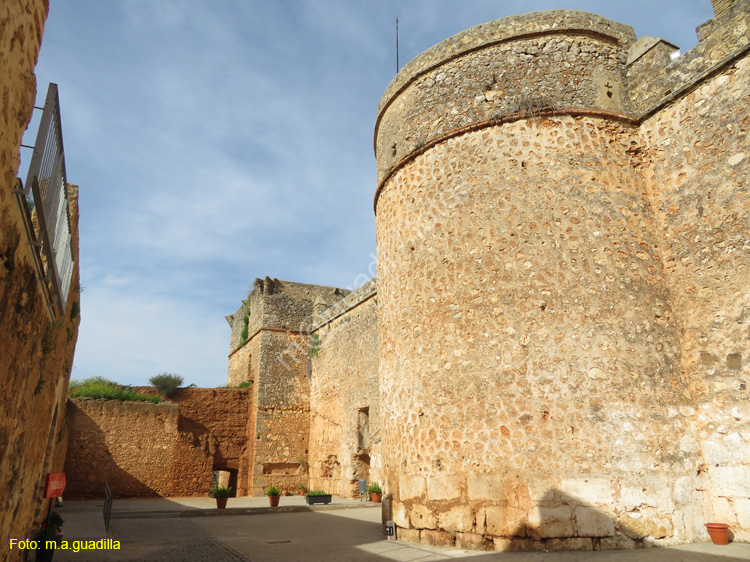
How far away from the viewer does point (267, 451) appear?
60.1 ft

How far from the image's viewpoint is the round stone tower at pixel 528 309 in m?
5.81

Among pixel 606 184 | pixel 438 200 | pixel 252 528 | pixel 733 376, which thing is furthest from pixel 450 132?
pixel 252 528

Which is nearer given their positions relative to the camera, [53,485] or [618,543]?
[618,543]

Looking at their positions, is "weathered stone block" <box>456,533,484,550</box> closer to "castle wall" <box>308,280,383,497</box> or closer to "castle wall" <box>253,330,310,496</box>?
"castle wall" <box>308,280,383,497</box>

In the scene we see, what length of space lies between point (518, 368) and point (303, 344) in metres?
14.7

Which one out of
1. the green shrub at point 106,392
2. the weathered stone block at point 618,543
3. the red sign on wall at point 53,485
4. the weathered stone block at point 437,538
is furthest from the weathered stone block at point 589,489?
the green shrub at point 106,392

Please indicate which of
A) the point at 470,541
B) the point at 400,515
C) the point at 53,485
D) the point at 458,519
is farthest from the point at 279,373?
the point at 470,541

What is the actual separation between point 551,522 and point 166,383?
15.6 meters

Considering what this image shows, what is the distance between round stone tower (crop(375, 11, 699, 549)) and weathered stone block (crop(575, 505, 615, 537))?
13 mm

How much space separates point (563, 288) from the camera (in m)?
→ 6.40

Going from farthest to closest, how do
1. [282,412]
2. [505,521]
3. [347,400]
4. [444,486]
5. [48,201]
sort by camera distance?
1. [282,412]
2. [347,400]
3. [444,486]
4. [505,521]
5. [48,201]

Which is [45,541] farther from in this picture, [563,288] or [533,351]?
[563,288]

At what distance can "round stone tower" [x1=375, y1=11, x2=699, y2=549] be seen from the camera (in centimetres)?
581

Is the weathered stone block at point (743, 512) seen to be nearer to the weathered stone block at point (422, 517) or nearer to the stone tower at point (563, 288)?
the stone tower at point (563, 288)
